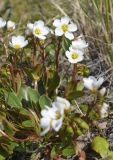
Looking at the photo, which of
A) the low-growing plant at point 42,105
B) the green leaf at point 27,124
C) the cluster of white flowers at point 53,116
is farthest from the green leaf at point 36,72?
the cluster of white flowers at point 53,116

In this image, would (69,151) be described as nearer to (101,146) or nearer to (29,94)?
(101,146)

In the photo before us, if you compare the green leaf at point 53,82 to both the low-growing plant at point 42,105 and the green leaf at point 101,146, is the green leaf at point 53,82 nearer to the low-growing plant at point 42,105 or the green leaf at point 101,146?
the low-growing plant at point 42,105

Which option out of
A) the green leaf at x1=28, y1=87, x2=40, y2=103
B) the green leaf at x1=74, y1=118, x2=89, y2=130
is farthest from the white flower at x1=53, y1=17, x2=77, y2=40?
the green leaf at x1=74, y1=118, x2=89, y2=130

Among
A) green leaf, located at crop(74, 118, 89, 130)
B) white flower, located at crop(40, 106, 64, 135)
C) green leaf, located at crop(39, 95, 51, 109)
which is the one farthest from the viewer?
green leaf, located at crop(39, 95, 51, 109)

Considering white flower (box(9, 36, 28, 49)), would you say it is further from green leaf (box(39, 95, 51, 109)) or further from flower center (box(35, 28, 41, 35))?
green leaf (box(39, 95, 51, 109))

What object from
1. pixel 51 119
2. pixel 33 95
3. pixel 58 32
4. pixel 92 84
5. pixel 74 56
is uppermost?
pixel 58 32

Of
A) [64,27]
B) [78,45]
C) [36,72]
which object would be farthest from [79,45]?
[36,72]
